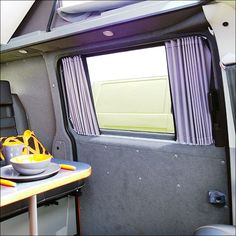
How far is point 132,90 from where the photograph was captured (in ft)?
7.61

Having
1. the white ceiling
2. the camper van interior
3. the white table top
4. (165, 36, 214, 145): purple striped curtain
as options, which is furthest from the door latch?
the white ceiling

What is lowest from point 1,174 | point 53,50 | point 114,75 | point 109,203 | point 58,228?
point 58,228

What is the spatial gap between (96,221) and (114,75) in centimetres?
127

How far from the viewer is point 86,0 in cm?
171

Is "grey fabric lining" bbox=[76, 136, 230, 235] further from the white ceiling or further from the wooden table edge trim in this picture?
the white ceiling

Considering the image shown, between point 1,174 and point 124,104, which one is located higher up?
point 124,104

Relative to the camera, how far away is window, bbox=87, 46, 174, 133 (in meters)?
2.03

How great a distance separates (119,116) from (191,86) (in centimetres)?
83

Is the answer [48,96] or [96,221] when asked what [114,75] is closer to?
[48,96]

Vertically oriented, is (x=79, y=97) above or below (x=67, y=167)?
above

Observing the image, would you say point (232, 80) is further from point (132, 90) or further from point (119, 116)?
point (119, 116)

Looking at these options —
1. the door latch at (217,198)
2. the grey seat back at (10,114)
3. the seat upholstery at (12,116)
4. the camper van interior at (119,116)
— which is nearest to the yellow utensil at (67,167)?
the camper van interior at (119,116)

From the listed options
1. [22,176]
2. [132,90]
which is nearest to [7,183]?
[22,176]

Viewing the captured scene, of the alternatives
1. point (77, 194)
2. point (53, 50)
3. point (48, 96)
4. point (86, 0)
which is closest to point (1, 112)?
point (48, 96)
